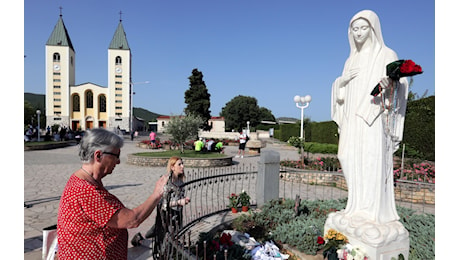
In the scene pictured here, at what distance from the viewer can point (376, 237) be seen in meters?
3.05

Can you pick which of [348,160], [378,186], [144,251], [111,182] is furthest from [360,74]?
[111,182]

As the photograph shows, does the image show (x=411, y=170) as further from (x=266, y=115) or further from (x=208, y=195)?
(x=266, y=115)

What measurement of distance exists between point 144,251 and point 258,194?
2.82 metres

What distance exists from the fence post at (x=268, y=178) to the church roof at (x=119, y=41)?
58907 mm

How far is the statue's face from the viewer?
10.8ft

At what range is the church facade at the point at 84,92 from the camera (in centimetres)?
5450

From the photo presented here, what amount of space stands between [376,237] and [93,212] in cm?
297

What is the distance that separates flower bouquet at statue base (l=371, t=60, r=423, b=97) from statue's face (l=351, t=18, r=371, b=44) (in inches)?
23.2

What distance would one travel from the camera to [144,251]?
4.20 metres

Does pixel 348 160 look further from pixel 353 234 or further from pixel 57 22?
pixel 57 22

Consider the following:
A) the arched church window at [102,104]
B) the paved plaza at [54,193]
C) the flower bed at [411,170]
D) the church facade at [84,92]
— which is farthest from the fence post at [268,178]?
the arched church window at [102,104]

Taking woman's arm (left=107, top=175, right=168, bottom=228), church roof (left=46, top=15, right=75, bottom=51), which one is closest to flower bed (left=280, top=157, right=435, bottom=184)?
woman's arm (left=107, top=175, right=168, bottom=228)

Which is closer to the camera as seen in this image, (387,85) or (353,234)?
(387,85)

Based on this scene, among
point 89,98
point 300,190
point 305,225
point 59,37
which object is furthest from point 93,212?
point 59,37
